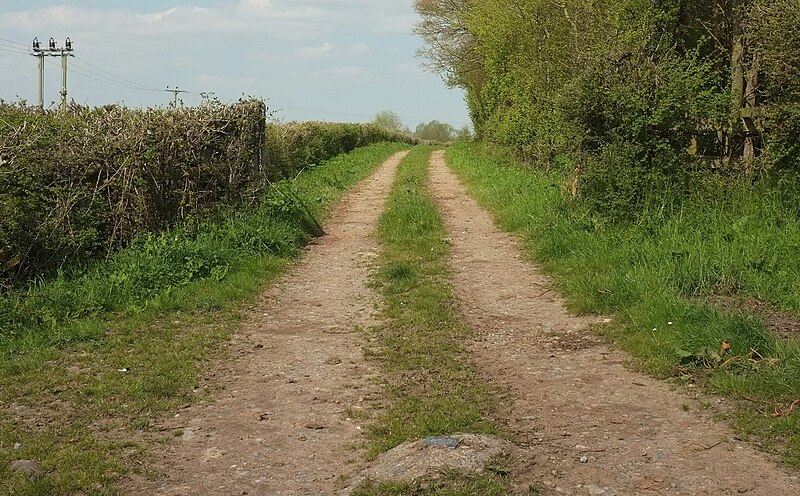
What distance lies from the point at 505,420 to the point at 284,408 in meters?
1.57

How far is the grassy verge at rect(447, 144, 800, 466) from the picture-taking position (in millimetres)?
5473

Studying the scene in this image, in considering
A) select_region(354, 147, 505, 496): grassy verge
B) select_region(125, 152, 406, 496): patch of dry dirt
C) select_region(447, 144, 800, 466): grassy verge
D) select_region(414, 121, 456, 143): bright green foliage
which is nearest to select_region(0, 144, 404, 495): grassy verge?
select_region(125, 152, 406, 496): patch of dry dirt

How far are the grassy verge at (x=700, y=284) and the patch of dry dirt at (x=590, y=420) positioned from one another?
0.26 meters

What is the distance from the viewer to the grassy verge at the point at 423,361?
4.93 m

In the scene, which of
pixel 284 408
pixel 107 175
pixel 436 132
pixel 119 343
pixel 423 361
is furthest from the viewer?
pixel 436 132

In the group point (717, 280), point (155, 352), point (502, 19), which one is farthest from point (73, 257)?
point (502, 19)

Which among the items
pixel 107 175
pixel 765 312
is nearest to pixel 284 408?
pixel 765 312

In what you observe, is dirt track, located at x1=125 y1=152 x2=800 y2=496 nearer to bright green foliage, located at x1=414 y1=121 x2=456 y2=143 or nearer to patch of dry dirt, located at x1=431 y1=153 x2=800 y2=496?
patch of dry dirt, located at x1=431 y1=153 x2=800 y2=496

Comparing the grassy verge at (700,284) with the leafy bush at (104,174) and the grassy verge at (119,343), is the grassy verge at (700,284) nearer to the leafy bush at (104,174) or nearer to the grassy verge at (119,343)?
the grassy verge at (119,343)

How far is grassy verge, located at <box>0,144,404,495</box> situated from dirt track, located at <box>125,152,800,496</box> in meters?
0.28

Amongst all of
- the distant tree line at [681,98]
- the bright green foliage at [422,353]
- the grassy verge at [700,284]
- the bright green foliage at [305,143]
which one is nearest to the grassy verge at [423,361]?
the bright green foliage at [422,353]

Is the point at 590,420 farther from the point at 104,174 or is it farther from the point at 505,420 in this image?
the point at 104,174

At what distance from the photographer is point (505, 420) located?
205 inches

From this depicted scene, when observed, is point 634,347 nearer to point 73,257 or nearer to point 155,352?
point 155,352
